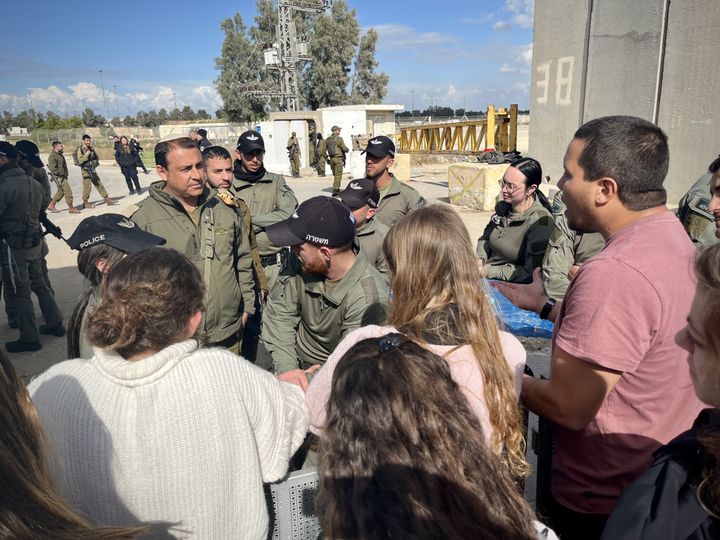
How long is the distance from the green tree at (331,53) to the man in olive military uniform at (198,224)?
157 feet

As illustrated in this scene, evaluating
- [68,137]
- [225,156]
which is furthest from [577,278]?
[68,137]

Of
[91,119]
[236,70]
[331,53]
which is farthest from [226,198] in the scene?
[91,119]

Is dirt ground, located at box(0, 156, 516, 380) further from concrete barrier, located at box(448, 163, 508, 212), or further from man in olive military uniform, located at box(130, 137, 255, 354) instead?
man in olive military uniform, located at box(130, 137, 255, 354)

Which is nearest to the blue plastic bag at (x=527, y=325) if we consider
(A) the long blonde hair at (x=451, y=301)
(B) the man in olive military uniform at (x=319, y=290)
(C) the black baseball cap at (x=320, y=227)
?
(B) the man in olive military uniform at (x=319, y=290)

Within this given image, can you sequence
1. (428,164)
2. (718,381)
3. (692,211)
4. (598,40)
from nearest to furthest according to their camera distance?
(718,381), (692,211), (598,40), (428,164)

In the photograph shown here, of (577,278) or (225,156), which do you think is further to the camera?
(225,156)

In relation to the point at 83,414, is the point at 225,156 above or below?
above

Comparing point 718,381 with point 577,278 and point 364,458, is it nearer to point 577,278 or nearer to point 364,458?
point 577,278

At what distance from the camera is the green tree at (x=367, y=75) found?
5078 centimetres

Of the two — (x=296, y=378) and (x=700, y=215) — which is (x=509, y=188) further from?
(x=296, y=378)

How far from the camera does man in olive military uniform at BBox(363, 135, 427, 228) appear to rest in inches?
183

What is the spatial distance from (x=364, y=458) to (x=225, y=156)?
398 cm

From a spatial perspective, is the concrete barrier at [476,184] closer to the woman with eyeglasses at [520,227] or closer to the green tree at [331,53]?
the woman with eyeglasses at [520,227]

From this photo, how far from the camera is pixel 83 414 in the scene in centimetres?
139
